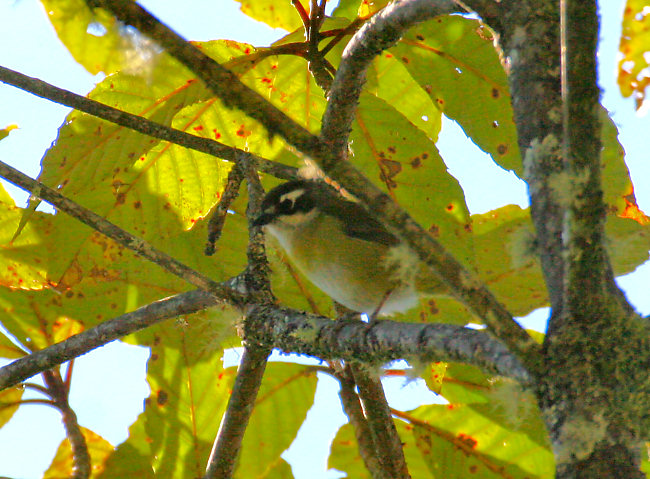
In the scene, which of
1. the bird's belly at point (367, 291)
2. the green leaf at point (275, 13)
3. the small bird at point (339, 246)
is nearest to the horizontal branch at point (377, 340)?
the small bird at point (339, 246)

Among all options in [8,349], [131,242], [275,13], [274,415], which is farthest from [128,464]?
[275,13]

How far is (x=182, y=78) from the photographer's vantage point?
281cm

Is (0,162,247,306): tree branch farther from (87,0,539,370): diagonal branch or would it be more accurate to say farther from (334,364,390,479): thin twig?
(334,364,390,479): thin twig

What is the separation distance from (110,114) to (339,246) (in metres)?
1.51

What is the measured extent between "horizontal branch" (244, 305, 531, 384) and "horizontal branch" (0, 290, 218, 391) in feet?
1.25

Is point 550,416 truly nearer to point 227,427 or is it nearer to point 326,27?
point 227,427

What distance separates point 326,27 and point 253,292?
1322mm

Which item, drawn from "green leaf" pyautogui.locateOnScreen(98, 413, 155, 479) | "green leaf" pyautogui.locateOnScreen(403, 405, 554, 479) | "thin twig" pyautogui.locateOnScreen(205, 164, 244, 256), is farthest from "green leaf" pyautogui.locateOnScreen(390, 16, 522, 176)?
"green leaf" pyautogui.locateOnScreen(98, 413, 155, 479)

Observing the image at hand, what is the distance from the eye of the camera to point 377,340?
161 cm

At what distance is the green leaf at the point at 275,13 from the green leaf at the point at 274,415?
1.68 m

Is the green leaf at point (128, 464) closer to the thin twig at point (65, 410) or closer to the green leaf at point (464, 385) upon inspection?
the thin twig at point (65, 410)

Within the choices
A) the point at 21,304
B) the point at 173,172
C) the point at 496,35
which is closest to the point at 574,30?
the point at 496,35

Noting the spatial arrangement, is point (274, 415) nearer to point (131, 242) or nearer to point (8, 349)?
point (8, 349)

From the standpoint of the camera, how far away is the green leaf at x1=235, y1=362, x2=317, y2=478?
3.21 m
